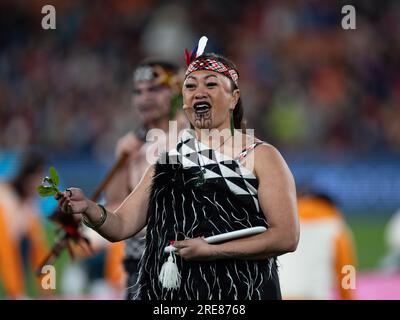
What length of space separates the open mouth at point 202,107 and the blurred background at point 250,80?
39.9 feet

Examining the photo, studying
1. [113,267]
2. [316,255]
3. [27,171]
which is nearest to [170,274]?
[316,255]

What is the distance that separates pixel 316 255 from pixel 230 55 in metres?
13.9

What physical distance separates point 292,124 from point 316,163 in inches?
82.1

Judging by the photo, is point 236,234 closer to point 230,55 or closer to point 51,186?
point 51,186

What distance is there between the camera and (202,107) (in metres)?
4.09

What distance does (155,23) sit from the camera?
21.9 metres

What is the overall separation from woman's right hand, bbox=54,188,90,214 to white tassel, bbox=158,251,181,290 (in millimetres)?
438

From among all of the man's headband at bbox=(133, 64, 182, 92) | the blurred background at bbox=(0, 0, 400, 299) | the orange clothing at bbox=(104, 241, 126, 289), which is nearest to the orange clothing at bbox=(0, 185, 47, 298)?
the orange clothing at bbox=(104, 241, 126, 289)

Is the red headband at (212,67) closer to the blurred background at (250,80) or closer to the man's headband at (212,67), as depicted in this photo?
the man's headband at (212,67)

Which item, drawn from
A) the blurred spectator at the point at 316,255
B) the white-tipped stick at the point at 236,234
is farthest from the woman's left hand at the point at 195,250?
the blurred spectator at the point at 316,255

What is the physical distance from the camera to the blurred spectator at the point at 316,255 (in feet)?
26.2

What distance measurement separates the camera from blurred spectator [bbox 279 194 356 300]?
7996 millimetres
